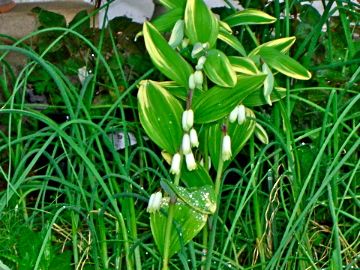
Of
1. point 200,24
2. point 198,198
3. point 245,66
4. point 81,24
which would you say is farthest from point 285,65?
point 81,24

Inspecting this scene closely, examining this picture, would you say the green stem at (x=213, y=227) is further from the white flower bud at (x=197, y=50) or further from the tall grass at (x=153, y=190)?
the white flower bud at (x=197, y=50)

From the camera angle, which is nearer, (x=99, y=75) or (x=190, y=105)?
(x=190, y=105)

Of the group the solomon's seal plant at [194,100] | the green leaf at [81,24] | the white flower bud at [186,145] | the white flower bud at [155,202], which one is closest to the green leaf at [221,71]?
the solomon's seal plant at [194,100]

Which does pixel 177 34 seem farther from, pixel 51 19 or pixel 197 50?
pixel 51 19

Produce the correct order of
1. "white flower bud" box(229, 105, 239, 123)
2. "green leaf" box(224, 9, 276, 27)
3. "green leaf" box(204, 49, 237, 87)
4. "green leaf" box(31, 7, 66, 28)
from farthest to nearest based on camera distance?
"green leaf" box(31, 7, 66, 28) < "green leaf" box(224, 9, 276, 27) < "white flower bud" box(229, 105, 239, 123) < "green leaf" box(204, 49, 237, 87)

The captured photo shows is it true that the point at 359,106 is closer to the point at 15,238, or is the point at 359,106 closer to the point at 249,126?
the point at 249,126

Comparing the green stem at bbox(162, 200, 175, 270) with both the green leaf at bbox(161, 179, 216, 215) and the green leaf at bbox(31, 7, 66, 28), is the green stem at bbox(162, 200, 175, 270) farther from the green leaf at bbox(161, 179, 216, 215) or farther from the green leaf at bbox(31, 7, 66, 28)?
the green leaf at bbox(31, 7, 66, 28)

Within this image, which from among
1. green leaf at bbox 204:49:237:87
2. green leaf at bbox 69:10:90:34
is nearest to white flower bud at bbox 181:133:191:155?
green leaf at bbox 204:49:237:87

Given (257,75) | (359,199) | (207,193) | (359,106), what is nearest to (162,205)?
(207,193)
